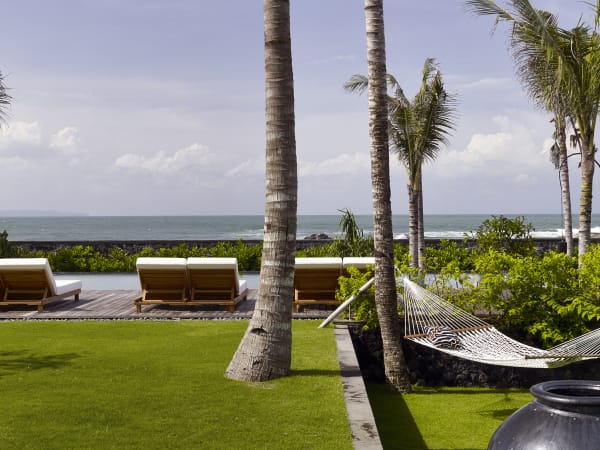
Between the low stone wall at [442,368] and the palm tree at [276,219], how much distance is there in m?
2.69

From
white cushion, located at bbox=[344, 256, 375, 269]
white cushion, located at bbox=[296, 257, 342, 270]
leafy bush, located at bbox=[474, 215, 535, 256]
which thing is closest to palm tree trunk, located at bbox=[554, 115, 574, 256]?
leafy bush, located at bbox=[474, 215, 535, 256]

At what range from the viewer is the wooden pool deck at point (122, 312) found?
982cm

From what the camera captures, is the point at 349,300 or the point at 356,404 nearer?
the point at 356,404

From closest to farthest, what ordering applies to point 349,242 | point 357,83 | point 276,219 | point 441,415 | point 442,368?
point 276,219, point 441,415, point 442,368, point 349,242, point 357,83

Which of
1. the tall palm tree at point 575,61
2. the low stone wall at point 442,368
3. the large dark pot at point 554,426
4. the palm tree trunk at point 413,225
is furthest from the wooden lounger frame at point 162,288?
the large dark pot at point 554,426

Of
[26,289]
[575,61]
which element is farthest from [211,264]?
[575,61]

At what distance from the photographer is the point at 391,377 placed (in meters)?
A: 7.69

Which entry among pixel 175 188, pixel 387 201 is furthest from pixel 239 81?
pixel 175 188

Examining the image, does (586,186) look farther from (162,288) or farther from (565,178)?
(162,288)

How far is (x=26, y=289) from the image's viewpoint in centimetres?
1070

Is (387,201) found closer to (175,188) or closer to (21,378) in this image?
(21,378)

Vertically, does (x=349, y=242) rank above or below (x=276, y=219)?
below

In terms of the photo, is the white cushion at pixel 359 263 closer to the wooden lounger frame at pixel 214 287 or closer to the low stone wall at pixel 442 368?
the low stone wall at pixel 442 368

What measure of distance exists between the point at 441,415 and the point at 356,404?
203cm
